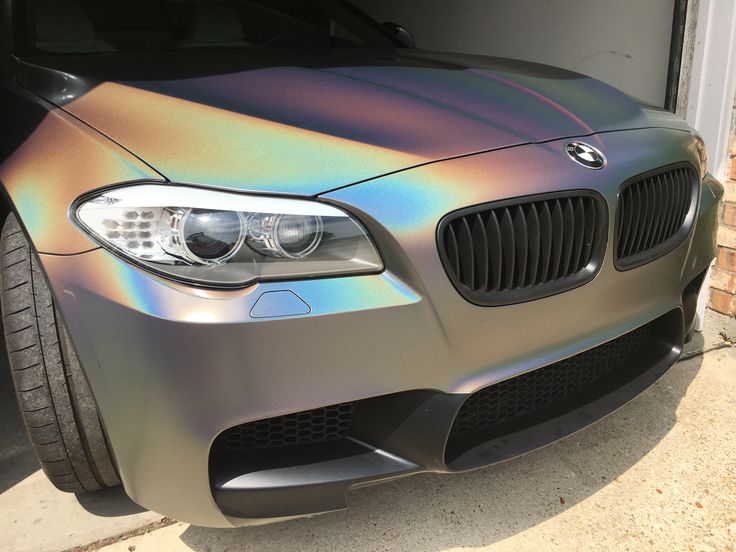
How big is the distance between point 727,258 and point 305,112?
2122 mm

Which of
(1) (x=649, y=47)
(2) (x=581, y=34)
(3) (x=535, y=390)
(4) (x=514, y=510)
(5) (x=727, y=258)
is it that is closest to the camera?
(3) (x=535, y=390)

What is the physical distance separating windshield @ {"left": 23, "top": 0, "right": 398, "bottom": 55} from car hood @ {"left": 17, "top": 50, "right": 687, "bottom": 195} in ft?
0.71

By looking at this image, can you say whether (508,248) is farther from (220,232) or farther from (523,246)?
(220,232)

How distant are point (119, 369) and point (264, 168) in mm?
471

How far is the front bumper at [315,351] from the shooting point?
1.15 meters

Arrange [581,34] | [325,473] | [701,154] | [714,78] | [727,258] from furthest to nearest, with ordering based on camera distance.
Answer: [581,34]
[727,258]
[714,78]
[701,154]
[325,473]

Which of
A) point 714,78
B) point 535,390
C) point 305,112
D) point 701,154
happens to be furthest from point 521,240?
point 714,78

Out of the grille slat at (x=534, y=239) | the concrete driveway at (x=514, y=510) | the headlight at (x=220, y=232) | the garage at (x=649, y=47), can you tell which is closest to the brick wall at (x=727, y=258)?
the garage at (x=649, y=47)

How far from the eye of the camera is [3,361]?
8.71ft

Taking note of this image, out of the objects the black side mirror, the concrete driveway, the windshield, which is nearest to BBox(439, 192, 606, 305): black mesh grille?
the concrete driveway

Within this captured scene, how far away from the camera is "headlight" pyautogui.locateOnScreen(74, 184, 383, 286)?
3.87ft

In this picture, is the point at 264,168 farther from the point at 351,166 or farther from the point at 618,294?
the point at 618,294

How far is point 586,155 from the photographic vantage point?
1484mm

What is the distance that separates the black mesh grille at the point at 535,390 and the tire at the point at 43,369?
2.89 ft
